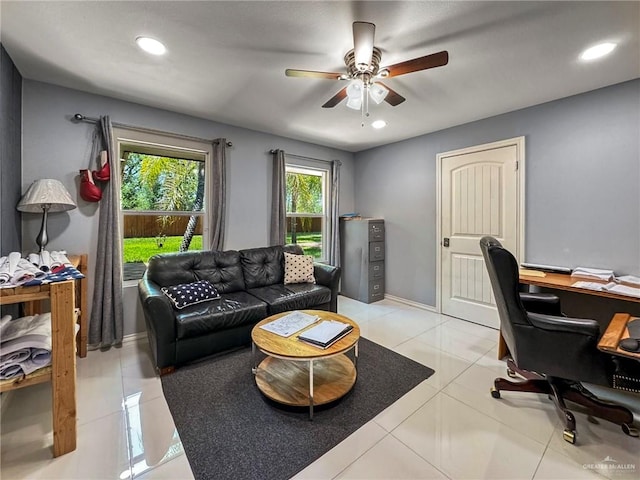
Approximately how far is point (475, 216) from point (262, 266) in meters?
2.64

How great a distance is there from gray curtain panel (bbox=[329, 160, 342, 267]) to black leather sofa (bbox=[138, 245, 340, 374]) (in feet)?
2.55

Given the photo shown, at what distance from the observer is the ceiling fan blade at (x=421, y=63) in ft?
5.08

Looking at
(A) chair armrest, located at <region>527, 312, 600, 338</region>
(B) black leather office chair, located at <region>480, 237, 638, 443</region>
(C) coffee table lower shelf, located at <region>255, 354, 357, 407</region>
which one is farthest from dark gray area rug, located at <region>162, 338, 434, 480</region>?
(A) chair armrest, located at <region>527, 312, 600, 338</region>

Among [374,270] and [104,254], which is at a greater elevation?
[104,254]

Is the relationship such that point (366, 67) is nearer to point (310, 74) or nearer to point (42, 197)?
point (310, 74)

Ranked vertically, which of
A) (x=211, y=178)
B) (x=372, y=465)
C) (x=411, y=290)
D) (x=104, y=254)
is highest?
(x=211, y=178)

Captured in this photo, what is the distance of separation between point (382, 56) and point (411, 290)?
3011 millimetres

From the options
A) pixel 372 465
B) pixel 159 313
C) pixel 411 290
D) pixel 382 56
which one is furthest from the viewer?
pixel 411 290

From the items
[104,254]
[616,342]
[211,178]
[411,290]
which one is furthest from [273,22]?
[411,290]

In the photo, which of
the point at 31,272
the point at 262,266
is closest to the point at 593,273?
the point at 262,266

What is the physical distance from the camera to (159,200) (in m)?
3.07

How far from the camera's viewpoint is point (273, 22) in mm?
1635

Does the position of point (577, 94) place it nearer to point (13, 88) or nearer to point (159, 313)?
point (159, 313)

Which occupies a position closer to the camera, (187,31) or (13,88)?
(187,31)
